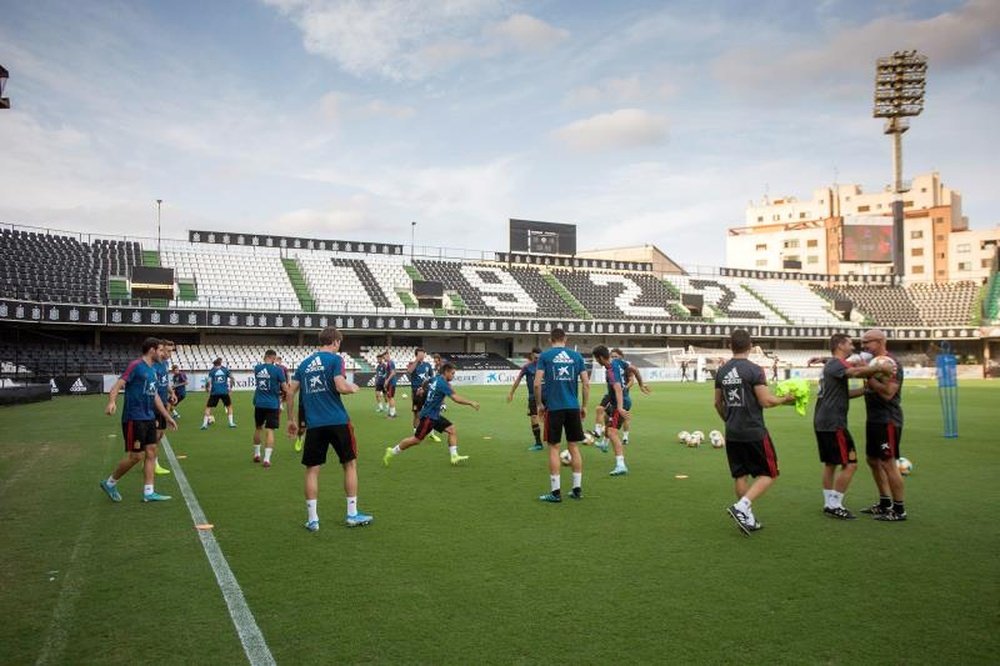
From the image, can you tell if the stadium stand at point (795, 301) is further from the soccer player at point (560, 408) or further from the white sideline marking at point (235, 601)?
the white sideline marking at point (235, 601)

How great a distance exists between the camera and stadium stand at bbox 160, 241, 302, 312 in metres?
45.2

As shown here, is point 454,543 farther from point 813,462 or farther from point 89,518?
point 813,462

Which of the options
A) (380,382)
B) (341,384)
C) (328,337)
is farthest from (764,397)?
(380,382)

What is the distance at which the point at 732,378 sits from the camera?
24.0 ft

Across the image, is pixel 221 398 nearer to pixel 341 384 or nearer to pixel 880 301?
pixel 341 384

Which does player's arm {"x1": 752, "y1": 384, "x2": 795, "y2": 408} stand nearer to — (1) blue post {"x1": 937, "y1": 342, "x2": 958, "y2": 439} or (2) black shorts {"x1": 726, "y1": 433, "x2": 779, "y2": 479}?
(2) black shorts {"x1": 726, "y1": 433, "x2": 779, "y2": 479}

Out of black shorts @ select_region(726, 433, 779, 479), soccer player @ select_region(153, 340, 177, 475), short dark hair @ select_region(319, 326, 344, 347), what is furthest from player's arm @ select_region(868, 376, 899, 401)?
soccer player @ select_region(153, 340, 177, 475)

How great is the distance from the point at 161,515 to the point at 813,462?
1022cm

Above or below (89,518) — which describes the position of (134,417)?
above

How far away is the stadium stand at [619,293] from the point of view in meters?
57.3

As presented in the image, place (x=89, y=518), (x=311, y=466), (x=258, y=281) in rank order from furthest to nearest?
(x=258, y=281)
(x=89, y=518)
(x=311, y=466)

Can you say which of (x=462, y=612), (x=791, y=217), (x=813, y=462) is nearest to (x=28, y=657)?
(x=462, y=612)

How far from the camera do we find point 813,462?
1218cm

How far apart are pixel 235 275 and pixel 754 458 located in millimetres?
46738
